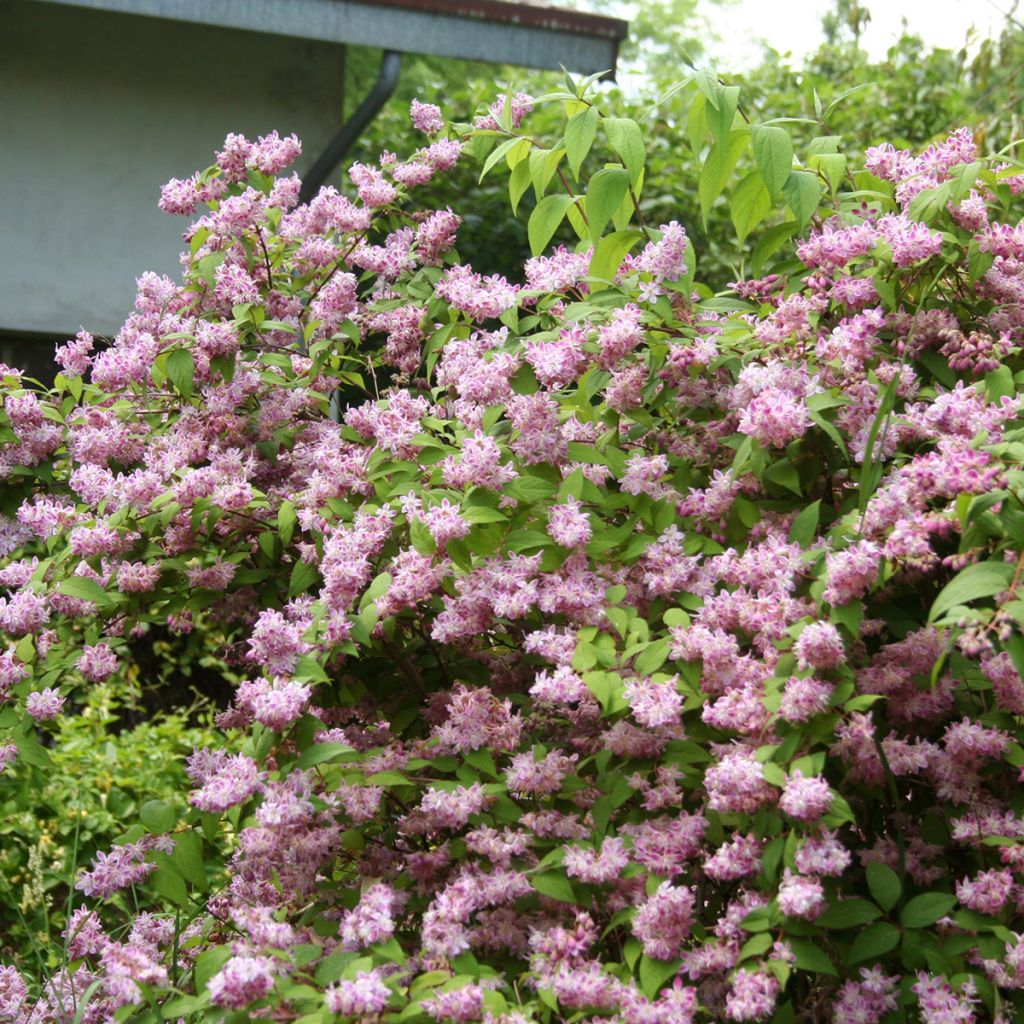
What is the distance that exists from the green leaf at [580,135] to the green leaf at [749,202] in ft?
0.98

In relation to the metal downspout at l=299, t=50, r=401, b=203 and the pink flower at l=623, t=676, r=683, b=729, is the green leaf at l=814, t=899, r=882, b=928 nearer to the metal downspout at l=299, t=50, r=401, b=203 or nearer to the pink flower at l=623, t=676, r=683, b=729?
the pink flower at l=623, t=676, r=683, b=729

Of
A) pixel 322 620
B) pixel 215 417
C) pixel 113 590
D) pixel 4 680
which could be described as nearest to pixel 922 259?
pixel 322 620

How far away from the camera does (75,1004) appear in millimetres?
2885

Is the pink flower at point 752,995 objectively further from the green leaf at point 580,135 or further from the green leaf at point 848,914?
the green leaf at point 580,135

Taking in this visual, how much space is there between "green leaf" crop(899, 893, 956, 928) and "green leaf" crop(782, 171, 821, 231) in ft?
3.91

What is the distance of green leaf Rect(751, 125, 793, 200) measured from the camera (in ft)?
7.83

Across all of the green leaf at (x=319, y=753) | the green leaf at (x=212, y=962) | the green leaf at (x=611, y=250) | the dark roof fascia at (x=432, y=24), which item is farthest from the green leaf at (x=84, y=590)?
the dark roof fascia at (x=432, y=24)

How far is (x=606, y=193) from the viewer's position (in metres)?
2.49

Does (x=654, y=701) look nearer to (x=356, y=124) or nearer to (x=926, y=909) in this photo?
(x=926, y=909)

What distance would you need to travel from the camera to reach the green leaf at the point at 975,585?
1.86 meters

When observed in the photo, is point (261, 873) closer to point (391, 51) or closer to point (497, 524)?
point (497, 524)

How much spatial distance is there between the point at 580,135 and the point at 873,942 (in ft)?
4.74

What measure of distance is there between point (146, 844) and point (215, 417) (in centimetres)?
96

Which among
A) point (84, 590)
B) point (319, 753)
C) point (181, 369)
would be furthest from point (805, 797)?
point (181, 369)
